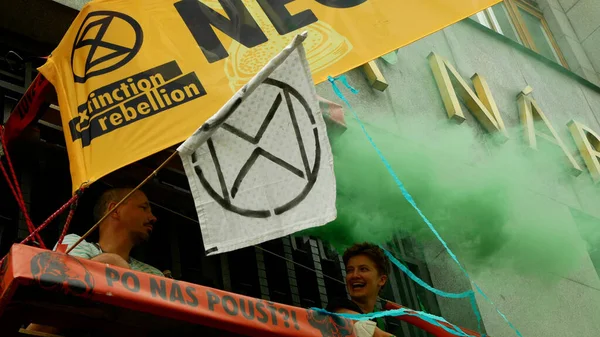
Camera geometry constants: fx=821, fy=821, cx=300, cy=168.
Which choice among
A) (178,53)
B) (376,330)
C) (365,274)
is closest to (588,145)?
(365,274)

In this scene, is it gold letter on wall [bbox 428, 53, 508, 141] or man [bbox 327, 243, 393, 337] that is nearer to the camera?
man [bbox 327, 243, 393, 337]

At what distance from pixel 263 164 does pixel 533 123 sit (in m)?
6.19

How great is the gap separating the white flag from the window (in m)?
8.52

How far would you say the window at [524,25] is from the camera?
1262 cm

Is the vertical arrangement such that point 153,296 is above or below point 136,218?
above

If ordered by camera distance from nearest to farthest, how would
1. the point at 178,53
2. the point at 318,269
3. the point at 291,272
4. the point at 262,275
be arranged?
the point at 178,53, the point at 262,275, the point at 291,272, the point at 318,269

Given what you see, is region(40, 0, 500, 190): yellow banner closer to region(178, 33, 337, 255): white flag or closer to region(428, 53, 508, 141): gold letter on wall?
region(178, 33, 337, 255): white flag

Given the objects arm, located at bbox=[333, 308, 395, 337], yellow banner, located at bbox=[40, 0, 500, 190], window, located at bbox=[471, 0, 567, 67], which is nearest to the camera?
yellow banner, located at bbox=[40, 0, 500, 190]

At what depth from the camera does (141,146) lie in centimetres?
420

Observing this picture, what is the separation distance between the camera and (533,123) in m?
9.52

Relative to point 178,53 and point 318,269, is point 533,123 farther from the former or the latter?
point 178,53

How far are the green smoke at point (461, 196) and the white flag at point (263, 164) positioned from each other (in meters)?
2.37

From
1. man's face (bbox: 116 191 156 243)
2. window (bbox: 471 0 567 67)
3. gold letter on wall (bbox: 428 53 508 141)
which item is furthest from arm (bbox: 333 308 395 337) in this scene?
window (bbox: 471 0 567 67)

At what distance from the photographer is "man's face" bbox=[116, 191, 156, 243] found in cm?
476
